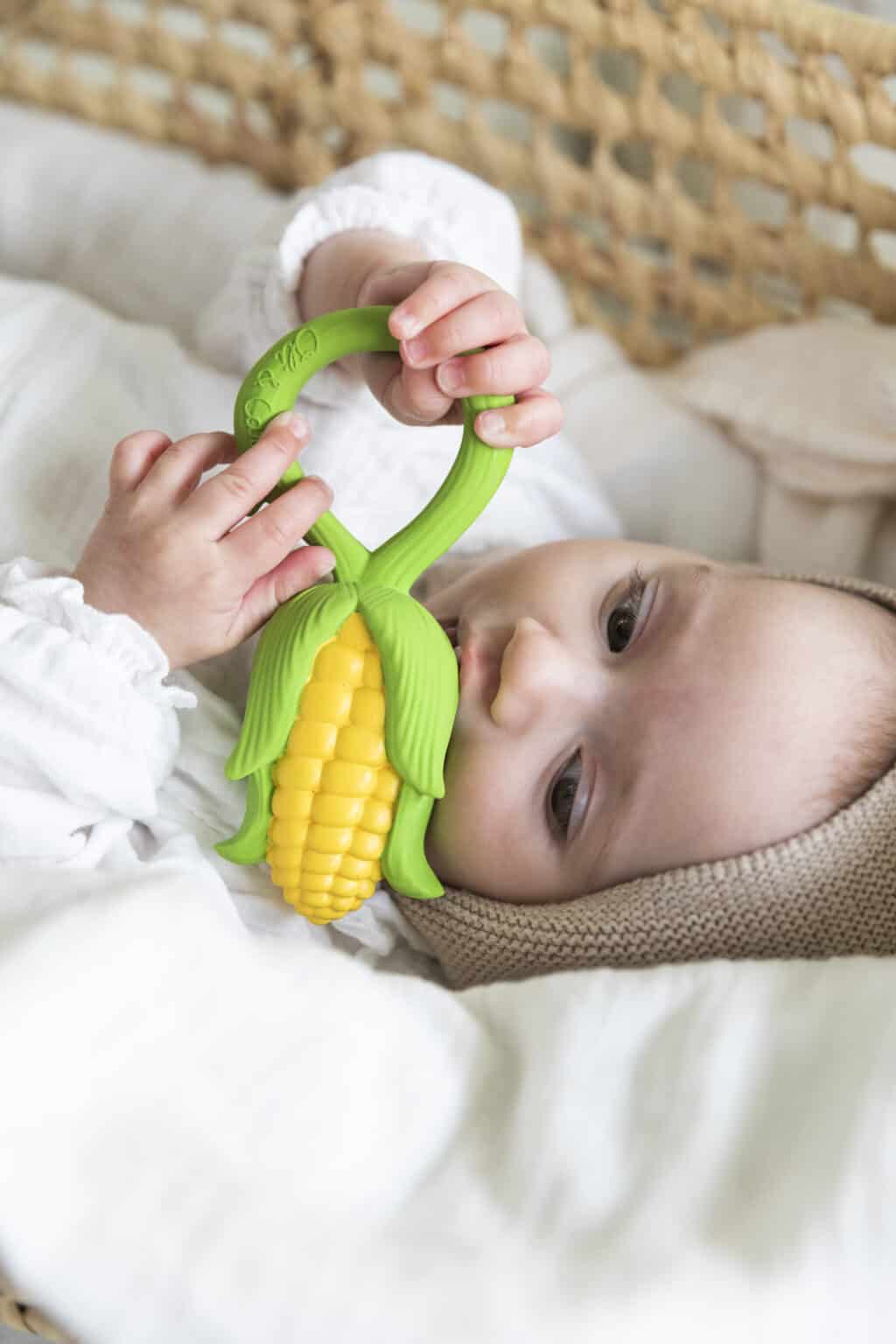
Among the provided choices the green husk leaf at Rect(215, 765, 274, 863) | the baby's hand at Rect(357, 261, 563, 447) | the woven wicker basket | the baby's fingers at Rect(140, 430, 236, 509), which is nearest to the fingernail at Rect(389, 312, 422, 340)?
the baby's hand at Rect(357, 261, 563, 447)

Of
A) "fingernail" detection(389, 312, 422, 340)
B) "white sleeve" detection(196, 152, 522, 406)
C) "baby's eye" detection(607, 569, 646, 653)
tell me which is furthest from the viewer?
"white sleeve" detection(196, 152, 522, 406)

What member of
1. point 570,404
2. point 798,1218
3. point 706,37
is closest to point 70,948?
point 798,1218

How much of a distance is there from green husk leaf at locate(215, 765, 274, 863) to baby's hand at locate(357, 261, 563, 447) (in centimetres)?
21

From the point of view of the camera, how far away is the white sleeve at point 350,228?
867 millimetres

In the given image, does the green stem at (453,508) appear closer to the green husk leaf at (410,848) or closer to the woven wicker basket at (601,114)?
the green husk leaf at (410,848)

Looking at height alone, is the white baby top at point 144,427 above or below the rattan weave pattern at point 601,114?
below

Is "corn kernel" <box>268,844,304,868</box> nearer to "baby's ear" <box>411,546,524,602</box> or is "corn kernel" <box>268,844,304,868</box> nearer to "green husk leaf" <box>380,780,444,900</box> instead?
"green husk leaf" <box>380,780,444,900</box>

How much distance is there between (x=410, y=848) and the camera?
0.68 meters

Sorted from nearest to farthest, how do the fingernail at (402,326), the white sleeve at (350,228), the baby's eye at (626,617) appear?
the fingernail at (402,326), the baby's eye at (626,617), the white sleeve at (350,228)

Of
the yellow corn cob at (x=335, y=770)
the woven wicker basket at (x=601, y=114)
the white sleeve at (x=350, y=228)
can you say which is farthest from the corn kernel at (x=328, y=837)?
the woven wicker basket at (x=601, y=114)

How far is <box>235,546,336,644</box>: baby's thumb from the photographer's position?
2.22 feet

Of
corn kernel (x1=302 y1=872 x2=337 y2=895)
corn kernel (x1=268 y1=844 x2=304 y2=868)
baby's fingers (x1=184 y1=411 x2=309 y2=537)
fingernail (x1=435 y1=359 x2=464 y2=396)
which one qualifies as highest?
fingernail (x1=435 y1=359 x2=464 y2=396)

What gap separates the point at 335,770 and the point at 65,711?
139 millimetres

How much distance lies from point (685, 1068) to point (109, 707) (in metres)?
0.33
